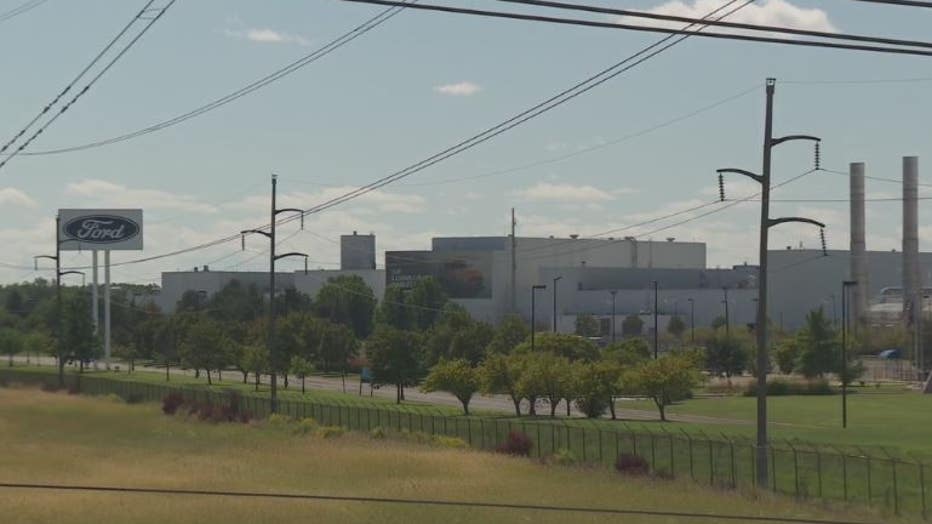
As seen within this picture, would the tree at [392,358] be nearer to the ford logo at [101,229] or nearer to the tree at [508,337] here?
the tree at [508,337]

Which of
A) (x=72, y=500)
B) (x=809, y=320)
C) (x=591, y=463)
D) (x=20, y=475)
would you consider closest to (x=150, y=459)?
(x=20, y=475)

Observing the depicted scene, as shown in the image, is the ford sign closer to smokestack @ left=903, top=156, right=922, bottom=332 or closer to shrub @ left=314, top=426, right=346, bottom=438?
smokestack @ left=903, top=156, right=922, bottom=332

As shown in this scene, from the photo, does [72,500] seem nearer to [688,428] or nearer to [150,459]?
[150,459]

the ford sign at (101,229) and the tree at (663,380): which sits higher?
the ford sign at (101,229)

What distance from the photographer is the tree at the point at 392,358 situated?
107 meters

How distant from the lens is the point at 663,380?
86.3 metres

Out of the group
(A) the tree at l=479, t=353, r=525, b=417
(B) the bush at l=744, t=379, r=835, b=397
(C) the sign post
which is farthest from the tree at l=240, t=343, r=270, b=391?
(C) the sign post

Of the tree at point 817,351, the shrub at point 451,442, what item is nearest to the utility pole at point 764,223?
the shrub at point 451,442

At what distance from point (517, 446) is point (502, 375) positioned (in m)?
35.8

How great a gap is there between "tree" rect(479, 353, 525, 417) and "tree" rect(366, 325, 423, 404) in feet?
54.1

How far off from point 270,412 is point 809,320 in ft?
225

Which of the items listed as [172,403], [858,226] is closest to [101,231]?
[172,403]

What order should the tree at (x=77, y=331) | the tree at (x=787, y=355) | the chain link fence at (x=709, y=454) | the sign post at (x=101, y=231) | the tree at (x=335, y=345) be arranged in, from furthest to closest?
1. the sign post at (x=101, y=231)
2. the tree at (x=335, y=345)
3. the tree at (x=77, y=331)
4. the tree at (x=787, y=355)
5. the chain link fence at (x=709, y=454)

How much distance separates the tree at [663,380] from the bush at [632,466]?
127 ft
